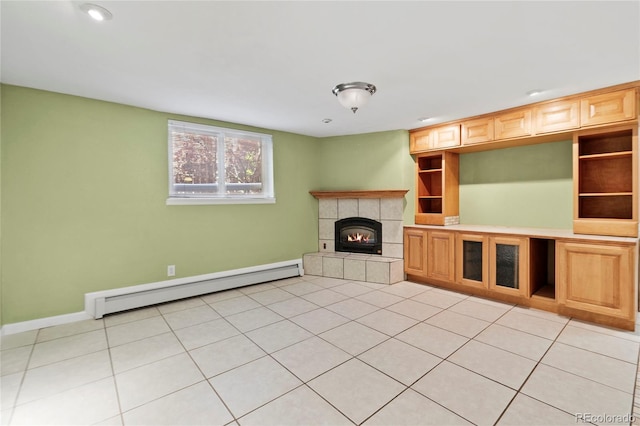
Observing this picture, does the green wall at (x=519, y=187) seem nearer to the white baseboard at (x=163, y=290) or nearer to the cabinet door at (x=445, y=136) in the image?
the cabinet door at (x=445, y=136)

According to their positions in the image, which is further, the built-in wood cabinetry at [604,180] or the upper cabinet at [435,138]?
the upper cabinet at [435,138]

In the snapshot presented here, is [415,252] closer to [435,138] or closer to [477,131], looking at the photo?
[435,138]

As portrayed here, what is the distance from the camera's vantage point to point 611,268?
9.09ft

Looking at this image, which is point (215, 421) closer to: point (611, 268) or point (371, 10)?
point (371, 10)

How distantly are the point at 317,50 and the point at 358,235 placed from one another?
3.21m

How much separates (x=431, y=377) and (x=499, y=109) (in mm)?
3099

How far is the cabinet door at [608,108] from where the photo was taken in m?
2.74

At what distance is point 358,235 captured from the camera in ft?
16.0

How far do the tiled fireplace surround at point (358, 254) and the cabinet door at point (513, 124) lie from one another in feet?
4.64

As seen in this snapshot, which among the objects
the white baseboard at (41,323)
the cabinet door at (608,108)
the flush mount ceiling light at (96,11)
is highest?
the flush mount ceiling light at (96,11)

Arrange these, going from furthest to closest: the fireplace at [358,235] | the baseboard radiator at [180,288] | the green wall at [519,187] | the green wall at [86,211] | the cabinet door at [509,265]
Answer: the fireplace at [358,235] → the green wall at [519,187] → the cabinet door at [509,265] → the baseboard radiator at [180,288] → the green wall at [86,211]

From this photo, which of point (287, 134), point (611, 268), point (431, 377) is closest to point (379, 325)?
point (431, 377)

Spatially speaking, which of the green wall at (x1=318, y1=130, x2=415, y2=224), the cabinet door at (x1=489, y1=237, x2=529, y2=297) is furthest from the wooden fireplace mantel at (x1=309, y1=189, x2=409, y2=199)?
the cabinet door at (x1=489, y1=237, x2=529, y2=297)

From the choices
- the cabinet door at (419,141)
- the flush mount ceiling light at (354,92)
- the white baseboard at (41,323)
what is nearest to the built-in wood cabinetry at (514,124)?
the cabinet door at (419,141)
